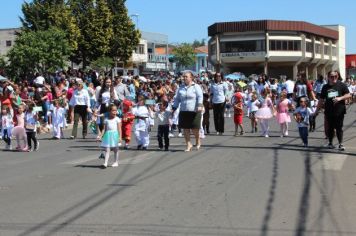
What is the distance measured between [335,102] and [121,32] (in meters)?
47.5

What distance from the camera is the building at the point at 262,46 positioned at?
93194 mm

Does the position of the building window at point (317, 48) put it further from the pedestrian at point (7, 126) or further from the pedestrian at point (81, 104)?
the pedestrian at point (7, 126)

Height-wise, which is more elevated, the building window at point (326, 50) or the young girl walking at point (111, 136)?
the building window at point (326, 50)

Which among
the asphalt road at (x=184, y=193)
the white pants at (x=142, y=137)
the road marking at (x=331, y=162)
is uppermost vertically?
the white pants at (x=142, y=137)

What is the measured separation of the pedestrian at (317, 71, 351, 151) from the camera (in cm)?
1303

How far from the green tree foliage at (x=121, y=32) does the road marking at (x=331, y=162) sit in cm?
4757

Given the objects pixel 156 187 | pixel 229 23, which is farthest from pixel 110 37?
pixel 156 187

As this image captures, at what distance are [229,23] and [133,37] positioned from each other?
122 ft

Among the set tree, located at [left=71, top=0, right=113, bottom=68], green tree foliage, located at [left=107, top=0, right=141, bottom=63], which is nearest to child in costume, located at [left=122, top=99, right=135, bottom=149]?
tree, located at [left=71, top=0, right=113, bottom=68]

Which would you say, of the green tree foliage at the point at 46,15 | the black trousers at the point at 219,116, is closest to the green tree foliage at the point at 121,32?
the green tree foliage at the point at 46,15

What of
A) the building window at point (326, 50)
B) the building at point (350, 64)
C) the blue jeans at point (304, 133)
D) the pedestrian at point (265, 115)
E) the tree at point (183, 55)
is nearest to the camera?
the blue jeans at point (304, 133)

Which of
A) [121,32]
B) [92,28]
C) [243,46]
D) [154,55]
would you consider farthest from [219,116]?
[154,55]

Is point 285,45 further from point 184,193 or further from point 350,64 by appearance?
point 184,193

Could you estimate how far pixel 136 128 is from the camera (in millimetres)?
14266
